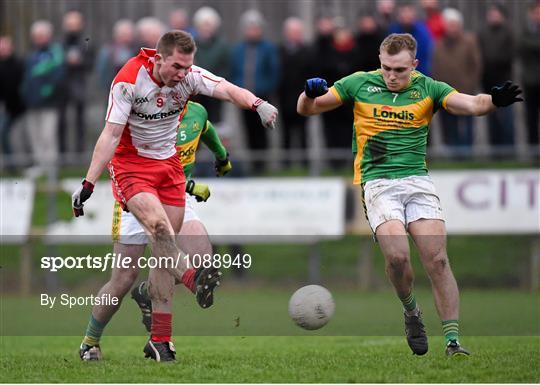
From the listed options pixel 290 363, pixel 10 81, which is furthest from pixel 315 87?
pixel 10 81

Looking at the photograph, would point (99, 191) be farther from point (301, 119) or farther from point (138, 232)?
point (138, 232)

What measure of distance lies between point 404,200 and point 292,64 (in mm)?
9432

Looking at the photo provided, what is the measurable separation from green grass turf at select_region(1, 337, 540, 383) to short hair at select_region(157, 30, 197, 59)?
2.36 m

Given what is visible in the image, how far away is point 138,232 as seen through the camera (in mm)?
10148

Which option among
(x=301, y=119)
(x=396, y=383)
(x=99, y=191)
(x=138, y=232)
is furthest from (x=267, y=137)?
(x=396, y=383)

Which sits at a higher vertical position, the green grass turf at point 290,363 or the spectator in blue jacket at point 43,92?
the spectator in blue jacket at point 43,92

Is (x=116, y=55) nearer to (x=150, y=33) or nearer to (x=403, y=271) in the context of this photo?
(x=150, y=33)

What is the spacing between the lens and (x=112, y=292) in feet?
33.0

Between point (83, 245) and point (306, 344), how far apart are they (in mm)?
8532

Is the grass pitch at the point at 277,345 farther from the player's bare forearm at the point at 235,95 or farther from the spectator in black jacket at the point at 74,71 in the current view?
the spectator in black jacket at the point at 74,71

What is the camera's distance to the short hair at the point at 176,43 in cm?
927

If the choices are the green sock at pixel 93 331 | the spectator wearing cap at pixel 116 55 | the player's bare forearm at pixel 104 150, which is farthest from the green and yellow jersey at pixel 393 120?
the spectator wearing cap at pixel 116 55

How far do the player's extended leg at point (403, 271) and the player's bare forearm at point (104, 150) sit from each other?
2.18m

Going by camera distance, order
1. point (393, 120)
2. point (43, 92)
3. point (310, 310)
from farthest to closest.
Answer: point (43, 92), point (393, 120), point (310, 310)
